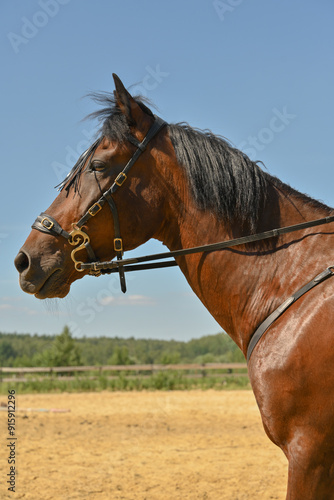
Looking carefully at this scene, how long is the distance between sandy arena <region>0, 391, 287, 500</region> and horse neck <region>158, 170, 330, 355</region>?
4361mm

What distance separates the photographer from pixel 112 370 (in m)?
25.1

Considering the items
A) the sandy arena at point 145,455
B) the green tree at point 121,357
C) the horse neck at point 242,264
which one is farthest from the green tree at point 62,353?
the horse neck at point 242,264

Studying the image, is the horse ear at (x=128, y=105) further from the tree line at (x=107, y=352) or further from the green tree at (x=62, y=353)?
the green tree at (x=62, y=353)

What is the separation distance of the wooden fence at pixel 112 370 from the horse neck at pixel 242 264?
2125 cm

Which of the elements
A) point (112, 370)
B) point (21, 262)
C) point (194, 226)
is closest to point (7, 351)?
point (112, 370)

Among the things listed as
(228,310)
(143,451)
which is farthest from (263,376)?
(143,451)

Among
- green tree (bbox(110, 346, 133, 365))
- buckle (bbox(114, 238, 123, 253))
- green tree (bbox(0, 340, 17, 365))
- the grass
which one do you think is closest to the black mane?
buckle (bbox(114, 238, 123, 253))

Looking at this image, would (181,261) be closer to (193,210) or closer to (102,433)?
(193,210)

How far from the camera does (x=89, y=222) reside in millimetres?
2805

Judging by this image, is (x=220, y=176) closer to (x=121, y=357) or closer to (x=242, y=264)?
(x=242, y=264)

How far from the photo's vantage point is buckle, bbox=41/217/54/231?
2777 mm

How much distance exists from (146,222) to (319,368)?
1261 mm

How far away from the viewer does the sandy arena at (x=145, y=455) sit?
256 inches

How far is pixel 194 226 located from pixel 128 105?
32.6 inches
